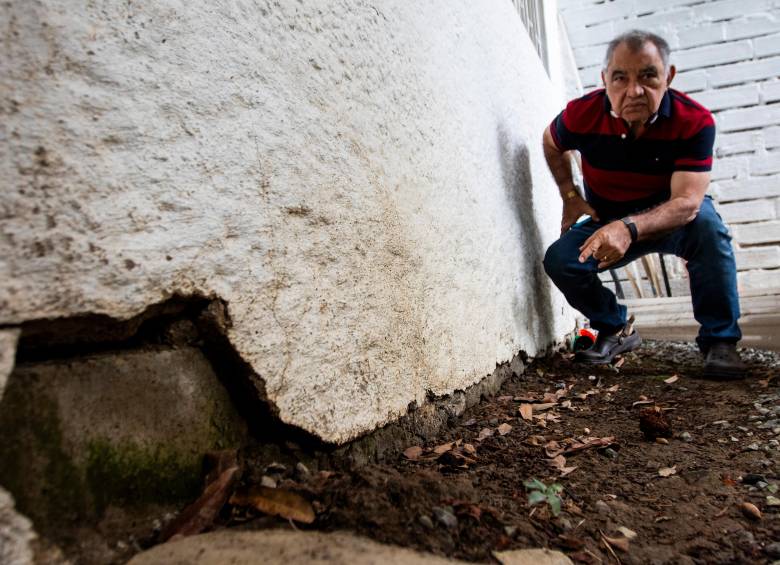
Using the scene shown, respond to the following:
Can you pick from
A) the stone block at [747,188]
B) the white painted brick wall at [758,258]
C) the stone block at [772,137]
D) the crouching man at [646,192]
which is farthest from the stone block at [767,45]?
the crouching man at [646,192]

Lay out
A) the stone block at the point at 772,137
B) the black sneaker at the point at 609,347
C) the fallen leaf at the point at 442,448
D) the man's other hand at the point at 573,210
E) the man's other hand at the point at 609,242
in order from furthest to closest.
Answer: the stone block at the point at 772,137
the man's other hand at the point at 573,210
the black sneaker at the point at 609,347
the man's other hand at the point at 609,242
the fallen leaf at the point at 442,448

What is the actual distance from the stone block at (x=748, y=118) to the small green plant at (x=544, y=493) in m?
5.10

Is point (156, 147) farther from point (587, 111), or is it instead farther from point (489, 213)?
point (587, 111)

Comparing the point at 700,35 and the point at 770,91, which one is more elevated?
the point at 700,35

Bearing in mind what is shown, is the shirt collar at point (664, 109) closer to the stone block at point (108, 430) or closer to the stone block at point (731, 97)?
the stone block at point (108, 430)

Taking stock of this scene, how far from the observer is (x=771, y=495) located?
45.3 inches

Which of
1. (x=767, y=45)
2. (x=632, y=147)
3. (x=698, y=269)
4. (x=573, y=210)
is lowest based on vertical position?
(x=698, y=269)

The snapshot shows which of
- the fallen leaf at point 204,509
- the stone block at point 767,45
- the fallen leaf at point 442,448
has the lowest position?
the fallen leaf at point 442,448

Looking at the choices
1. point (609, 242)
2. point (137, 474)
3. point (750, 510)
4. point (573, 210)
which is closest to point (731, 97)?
point (573, 210)

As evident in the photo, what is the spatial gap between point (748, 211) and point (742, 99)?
1053mm

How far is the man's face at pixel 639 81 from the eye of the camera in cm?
219

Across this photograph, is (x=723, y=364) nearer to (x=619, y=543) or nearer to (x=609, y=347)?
(x=609, y=347)

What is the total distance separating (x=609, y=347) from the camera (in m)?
2.62

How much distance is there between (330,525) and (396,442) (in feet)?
1.46
